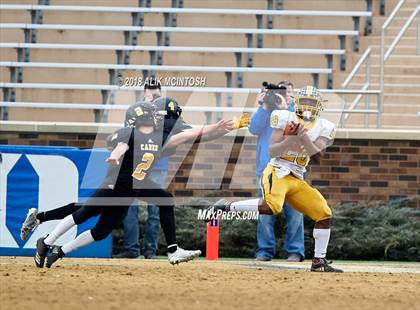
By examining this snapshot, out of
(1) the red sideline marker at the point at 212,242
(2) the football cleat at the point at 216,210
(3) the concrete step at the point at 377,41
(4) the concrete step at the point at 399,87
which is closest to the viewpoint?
(2) the football cleat at the point at 216,210

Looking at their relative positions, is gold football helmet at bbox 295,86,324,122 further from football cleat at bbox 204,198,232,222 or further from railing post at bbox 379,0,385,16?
railing post at bbox 379,0,385,16

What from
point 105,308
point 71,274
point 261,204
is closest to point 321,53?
point 261,204

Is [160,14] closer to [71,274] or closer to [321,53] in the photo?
[321,53]

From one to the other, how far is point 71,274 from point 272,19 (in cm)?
964

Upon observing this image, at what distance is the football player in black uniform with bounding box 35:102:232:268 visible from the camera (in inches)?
443

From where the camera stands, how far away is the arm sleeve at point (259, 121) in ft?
44.3

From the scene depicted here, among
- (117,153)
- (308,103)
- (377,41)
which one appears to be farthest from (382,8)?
(117,153)

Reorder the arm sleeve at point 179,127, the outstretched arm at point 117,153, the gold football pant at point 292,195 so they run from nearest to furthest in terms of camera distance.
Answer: the outstretched arm at point 117,153 → the gold football pant at point 292,195 → the arm sleeve at point 179,127

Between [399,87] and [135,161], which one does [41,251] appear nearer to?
[135,161]

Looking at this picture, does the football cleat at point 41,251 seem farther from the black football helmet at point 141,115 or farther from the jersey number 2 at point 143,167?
the black football helmet at point 141,115

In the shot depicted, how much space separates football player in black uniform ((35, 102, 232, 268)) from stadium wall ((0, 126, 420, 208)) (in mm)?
4686

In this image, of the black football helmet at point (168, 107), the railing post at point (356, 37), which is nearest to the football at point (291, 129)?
the black football helmet at point (168, 107)

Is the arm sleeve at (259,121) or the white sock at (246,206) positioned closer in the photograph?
the white sock at (246,206)

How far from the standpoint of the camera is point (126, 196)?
11.4 metres
